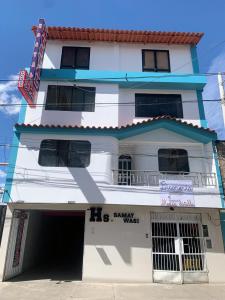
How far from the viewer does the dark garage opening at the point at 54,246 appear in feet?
42.7

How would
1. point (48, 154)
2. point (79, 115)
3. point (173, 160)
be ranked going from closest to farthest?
point (48, 154), point (173, 160), point (79, 115)

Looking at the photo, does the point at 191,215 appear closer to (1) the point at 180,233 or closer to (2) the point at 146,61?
(1) the point at 180,233

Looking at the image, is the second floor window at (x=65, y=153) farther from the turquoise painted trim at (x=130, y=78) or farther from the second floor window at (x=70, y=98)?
the turquoise painted trim at (x=130, y=78)

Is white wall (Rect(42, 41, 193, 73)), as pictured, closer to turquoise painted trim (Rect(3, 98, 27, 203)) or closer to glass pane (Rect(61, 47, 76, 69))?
glass pane (Rect(61, 47, 76, 69))

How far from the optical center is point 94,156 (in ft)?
39.9

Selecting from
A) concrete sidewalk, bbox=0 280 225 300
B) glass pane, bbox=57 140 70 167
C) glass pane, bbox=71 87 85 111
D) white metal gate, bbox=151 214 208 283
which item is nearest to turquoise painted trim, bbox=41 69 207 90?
glass pane, bbox=71 87 85 111

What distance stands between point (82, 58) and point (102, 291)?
1207cm

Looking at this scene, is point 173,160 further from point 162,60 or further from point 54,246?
point 54,246

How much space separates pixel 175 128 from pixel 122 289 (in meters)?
7.59

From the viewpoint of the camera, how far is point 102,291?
954 cm

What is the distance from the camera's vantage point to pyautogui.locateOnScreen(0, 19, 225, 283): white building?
11.3 meters

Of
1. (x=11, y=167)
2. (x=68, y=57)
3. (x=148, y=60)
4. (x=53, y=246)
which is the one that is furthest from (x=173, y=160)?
(x=53, y=246)

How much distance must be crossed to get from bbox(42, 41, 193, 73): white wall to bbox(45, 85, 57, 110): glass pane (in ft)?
4.86

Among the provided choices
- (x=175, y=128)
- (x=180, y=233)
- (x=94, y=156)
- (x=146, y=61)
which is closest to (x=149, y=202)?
(x=180, y=233)
